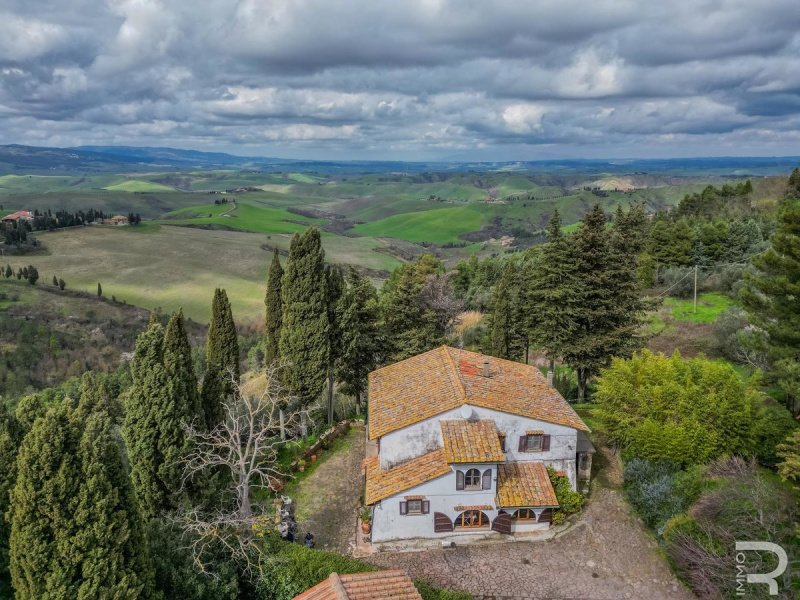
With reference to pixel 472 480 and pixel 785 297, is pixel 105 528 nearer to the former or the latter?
pixel 472 480

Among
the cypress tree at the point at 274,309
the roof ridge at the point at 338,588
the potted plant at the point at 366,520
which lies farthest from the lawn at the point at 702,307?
the roof ridge at the point at 338,588

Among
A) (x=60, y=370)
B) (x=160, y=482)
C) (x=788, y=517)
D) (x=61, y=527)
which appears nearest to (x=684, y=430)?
(x=788, y=517)

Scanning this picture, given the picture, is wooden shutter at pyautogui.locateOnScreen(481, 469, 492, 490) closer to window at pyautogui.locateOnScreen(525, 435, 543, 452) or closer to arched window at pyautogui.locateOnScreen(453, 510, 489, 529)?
arched window at pyautogui.locateOnScreen(453, 510, 489, 529)

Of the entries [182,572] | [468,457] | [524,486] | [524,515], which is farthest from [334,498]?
[182,572]

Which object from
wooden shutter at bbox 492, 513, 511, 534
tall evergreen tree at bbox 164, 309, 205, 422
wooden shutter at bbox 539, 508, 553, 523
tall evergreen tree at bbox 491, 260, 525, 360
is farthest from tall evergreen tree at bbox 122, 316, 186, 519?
tall evergreen tree at bbox 491, 260, 525, 360

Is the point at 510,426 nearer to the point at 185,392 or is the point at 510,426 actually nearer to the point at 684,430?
the point at 684,430

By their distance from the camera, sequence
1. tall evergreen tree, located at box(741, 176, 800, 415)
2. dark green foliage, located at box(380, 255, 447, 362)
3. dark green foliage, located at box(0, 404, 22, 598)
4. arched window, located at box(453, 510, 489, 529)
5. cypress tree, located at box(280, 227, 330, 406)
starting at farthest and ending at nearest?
dark green foliage, located at box(380, 255, 447, 362), cypress tree, located at box(280, 227, 330, 406), arched window, located at box(453, 510, 489, 529), tall evergreen tree, located at box(741, 176, 800, 415), dark green foliage, located at box(0, 404, 22, 598)
